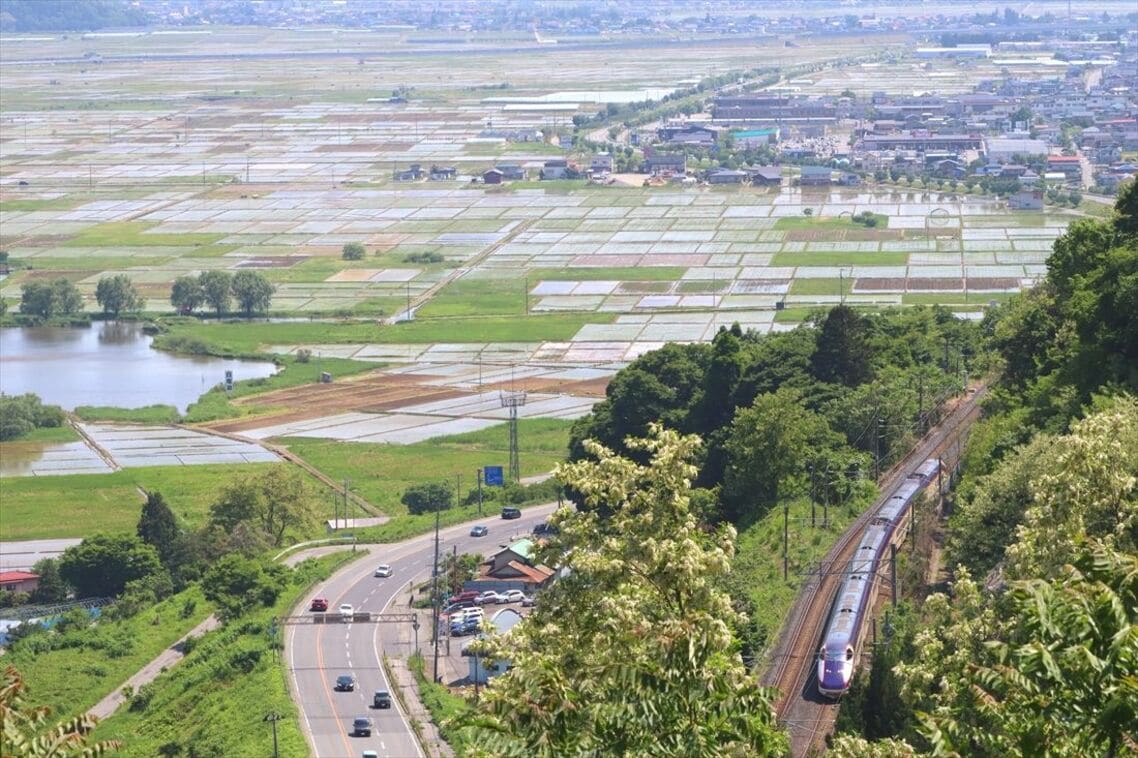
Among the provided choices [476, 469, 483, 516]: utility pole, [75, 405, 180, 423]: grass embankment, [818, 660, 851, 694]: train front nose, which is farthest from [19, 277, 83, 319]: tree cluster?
[818, 660, 851, 694]: train front nose

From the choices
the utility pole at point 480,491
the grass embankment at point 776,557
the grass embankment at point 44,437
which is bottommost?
the grass embankment at point 44,437

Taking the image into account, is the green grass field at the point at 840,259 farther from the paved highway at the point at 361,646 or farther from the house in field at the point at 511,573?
the house in field at the point at 511,573

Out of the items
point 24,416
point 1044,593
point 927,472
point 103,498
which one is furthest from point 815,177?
point 1044,593

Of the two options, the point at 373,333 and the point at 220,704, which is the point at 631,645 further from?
the point at 373,333

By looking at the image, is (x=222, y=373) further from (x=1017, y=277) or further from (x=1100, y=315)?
(x=1100, y=315)

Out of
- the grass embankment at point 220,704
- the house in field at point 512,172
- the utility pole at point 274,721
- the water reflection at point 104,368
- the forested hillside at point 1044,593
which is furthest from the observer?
the house in field at point 512,172

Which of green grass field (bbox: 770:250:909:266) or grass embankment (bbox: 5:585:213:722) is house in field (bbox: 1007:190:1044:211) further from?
grass embankment (bbox: 5:585:213:722)

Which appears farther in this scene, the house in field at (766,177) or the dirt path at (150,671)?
the house in field at (766,177)

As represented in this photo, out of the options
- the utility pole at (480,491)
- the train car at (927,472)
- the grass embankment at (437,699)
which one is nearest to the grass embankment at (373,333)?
the utility pole at (480,491)
